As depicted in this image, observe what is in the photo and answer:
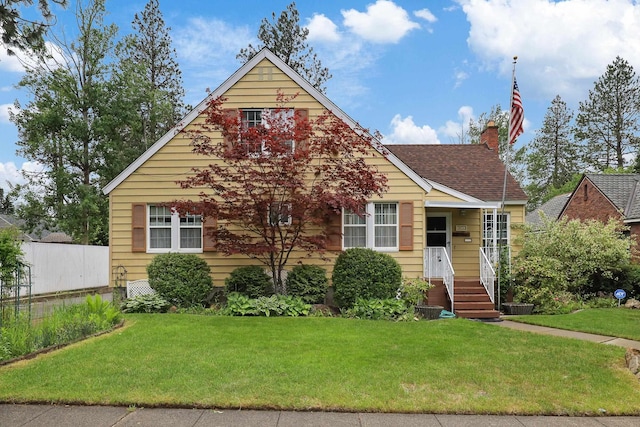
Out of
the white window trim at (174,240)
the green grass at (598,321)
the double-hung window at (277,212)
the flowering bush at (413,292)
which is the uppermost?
the double-hung window at (277,212)

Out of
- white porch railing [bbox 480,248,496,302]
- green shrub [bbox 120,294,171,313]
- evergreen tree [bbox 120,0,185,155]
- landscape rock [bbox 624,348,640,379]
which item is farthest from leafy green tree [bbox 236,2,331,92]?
landscape rock [bbox 624,348,640,379]

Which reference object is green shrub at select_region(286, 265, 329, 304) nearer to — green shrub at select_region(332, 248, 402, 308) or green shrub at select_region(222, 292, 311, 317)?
green shrub at select_region(332, 248, 402, 308)

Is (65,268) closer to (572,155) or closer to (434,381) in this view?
(434,381)

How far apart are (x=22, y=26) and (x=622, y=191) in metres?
23.5

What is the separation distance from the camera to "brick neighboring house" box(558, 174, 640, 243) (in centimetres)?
1906

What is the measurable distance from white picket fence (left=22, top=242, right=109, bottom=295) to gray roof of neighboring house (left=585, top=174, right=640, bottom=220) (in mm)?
22598

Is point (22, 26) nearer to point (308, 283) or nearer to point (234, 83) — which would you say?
point (234, 83)

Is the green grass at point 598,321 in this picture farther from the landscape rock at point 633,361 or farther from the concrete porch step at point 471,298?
the landscape rock at point 633,361

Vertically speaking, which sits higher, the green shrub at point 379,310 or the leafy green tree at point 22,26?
the leafy green tree at point 22,26

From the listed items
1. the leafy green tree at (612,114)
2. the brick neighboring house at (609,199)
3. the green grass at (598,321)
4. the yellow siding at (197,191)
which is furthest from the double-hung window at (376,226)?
the leafy green tree at (612,114)

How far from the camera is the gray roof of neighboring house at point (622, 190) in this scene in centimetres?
1936

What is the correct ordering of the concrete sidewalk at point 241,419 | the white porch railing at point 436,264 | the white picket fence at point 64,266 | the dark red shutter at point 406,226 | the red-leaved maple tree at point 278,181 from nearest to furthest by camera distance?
the concrete sidewalk at point 241,419
the red-leaved maple tree at point 278,181
the white porch railing at point 436,264
the dark red shutter at point 406,226
the white picket fence at point 64,266

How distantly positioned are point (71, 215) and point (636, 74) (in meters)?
37.7

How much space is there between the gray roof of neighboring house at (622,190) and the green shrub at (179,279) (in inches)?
678
